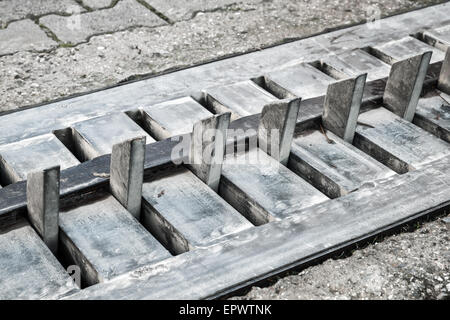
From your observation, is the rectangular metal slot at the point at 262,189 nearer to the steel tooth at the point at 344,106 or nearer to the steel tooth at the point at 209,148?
the steel tooth at the point at 209,148

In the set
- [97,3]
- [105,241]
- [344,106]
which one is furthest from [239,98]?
[97,3]

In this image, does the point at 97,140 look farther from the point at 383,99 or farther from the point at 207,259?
the point at 383,99

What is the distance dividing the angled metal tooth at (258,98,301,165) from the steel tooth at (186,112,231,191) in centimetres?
21

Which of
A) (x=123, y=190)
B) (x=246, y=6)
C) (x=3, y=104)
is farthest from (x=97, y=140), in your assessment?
(x=246, y=6)

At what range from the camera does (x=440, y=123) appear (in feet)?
10.3

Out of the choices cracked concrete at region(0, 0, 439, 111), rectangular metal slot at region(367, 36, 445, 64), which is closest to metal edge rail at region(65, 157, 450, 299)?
rectangular metal slot at region(367, 36, 445, 64)

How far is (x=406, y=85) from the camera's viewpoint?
3107mm

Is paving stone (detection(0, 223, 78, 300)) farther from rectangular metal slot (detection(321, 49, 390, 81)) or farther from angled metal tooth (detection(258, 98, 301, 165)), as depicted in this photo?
rectangular metal slot (detection(321, 49, 390, 81))

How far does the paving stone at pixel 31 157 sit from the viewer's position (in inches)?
107

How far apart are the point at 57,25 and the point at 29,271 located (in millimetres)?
2048

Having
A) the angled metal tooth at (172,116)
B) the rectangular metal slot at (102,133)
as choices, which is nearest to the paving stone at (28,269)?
the rectangular metal slot at (102,133)

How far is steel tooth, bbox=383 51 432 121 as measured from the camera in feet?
9.99

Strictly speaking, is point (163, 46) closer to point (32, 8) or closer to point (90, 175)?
point (32, 8)

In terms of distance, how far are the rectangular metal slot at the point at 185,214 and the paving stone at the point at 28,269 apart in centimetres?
38
